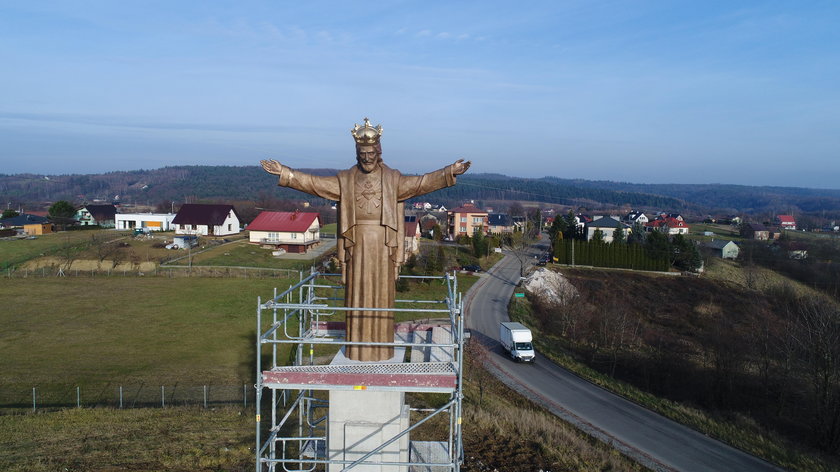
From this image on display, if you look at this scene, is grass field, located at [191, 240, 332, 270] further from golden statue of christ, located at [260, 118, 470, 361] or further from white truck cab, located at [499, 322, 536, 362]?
golden statue of christ, located at [260, 118, 470, 361]

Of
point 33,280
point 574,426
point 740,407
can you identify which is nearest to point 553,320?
point 740,407

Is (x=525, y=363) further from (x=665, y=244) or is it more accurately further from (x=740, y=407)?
(x=665, y=244)

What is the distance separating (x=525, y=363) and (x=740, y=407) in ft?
37.2

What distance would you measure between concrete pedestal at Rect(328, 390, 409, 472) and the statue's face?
444cm

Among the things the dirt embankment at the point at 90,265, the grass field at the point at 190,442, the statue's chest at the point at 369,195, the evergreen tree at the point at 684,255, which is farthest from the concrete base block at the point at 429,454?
the evergreen tree at the point at 684,255

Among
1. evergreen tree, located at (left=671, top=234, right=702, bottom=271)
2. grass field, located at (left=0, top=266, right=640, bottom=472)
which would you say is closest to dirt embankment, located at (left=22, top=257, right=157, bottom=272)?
grass field, located at (left=0, top=266, right=640, bottom=472)

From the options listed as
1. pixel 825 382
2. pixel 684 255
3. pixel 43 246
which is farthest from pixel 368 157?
pixel 43 246

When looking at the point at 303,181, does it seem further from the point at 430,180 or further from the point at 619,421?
the point at 619,421

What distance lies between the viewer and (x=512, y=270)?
61562 mm

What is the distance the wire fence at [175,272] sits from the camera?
162ft

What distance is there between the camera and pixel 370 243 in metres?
10.9

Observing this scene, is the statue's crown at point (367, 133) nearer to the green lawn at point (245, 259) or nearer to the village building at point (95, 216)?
the green lawn at point (245, 259)

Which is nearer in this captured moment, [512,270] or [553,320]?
[553,320]

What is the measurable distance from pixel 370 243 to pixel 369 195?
982mm
